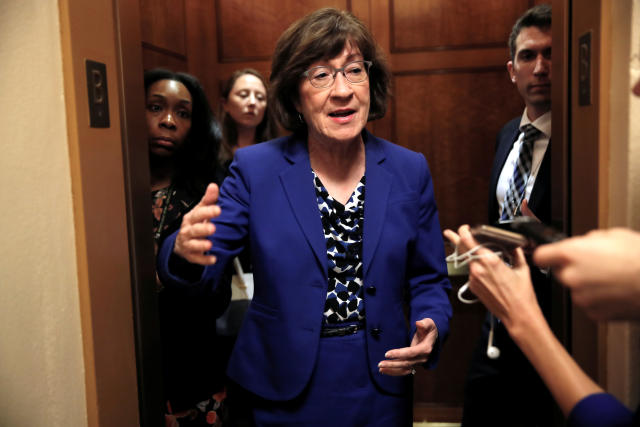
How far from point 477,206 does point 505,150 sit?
0.80 metres

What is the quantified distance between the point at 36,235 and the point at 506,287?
91 centimetres

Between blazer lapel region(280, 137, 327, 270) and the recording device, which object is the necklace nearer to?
blazer lapel region(280, 137, 327, 270)

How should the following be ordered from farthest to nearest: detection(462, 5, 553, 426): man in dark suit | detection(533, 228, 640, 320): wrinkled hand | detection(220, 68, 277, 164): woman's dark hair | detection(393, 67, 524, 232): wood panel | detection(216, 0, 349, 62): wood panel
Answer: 1. detection(216, 0, 349, 62): wood panel
2. detection(393, 67, 524, 232): wood panel
3. detection(220, 68, 277, 164): woman's dark hair
4. detection(462, 5, 553, 426): man in dark suit
5. detection(533, 228, 640, 320): wrinkled hand

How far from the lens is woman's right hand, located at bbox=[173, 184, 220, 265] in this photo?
1.09 metres

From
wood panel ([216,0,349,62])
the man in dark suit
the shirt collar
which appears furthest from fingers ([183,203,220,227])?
wood panel ([216,0,349,62])

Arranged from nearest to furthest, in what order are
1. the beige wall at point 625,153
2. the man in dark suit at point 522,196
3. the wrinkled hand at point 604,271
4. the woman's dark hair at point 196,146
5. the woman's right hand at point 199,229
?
1. the wrinkled hand at point 604,271
2. the beige wall at point 625,153
3. the woman's right hand at point 199,229
4. the man in dark suit at point 522,196
5. the woman's dark hair at point 196,146

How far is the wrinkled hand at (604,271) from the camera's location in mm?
629

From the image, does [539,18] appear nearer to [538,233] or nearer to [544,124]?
[544,124]

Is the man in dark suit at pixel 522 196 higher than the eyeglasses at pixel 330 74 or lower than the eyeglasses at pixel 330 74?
lower

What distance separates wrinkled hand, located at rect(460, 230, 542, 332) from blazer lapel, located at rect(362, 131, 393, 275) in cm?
51

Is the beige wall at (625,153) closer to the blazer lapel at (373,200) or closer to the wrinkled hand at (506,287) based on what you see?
the wrinkled hand at (506,287)

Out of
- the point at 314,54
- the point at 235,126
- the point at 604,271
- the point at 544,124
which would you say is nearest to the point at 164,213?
the point at 314,54

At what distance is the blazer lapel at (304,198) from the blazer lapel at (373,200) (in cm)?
11

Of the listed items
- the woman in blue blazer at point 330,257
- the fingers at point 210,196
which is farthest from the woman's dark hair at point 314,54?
the fingers at point 210,196
